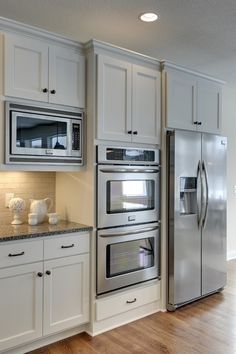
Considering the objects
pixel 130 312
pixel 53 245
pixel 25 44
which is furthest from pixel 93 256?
pixel 25 44

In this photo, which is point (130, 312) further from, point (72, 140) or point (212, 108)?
point (212, 108)

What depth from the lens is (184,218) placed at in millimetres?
3385

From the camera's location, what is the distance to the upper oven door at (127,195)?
284 cm

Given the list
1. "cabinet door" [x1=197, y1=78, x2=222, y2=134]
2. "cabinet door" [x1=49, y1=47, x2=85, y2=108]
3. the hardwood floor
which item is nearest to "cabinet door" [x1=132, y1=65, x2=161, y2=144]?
"cabinet door" [x1=49, y1=47, x2=85, y2=108]

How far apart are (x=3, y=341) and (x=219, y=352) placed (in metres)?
1.63

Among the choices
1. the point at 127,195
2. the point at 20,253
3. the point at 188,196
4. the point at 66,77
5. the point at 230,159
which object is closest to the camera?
the point at 20,253

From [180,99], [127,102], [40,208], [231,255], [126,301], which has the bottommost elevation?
[231,255]

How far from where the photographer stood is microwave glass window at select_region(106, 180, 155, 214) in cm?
291

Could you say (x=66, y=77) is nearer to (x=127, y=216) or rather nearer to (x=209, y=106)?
(x=127, y=216)

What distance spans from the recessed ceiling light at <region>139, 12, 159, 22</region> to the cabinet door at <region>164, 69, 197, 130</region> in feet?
1.96

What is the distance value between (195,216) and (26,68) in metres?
2.18

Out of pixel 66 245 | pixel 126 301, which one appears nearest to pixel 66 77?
pixel 66 245

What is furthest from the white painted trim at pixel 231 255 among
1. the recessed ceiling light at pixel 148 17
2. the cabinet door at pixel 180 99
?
the recessed ceiling light at pixel 148 17

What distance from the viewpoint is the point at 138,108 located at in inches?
123
